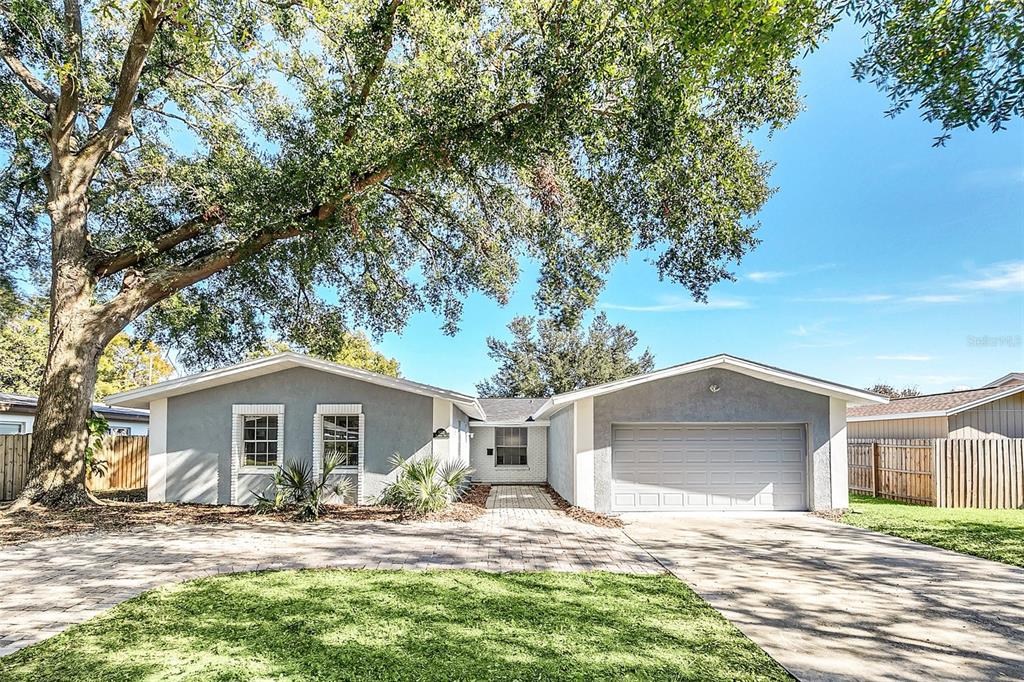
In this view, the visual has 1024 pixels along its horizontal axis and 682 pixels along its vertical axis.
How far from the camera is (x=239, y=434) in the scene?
44.3 feet

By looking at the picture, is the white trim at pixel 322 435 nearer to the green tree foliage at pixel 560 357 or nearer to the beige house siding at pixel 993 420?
the beige house siding at pixel 993 420

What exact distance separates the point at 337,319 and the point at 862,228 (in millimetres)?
21857

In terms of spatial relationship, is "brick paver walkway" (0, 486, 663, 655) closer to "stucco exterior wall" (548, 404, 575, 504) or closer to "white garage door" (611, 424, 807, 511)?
"white garage door" (611, 424, 807, 511)

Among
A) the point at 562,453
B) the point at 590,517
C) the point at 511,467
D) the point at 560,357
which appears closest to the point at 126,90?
the point at 562,453

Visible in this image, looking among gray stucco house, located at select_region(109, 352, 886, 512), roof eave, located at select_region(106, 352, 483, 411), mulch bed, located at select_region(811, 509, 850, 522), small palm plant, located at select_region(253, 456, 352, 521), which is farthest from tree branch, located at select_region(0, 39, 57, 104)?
mulch bed, located at select_region(811, 509, 850, 522)

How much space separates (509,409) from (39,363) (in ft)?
87.9

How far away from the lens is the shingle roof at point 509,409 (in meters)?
20.6

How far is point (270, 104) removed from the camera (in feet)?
45.3

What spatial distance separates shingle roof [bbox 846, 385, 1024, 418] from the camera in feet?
54.3

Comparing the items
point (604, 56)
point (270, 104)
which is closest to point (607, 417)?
point (604, 56)

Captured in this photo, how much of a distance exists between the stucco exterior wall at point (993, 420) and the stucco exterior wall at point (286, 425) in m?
15.1

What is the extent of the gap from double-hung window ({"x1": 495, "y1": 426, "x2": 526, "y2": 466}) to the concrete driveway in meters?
10.6

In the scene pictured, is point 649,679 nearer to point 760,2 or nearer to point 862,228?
point 760,2

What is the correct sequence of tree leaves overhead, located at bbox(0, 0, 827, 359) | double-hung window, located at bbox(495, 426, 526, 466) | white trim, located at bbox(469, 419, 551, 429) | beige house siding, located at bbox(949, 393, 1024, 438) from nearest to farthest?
tree leaves overhead, located at bbox(0, 0, 827, 359) < beige house siding, located at bbox(949, 393, 1024, 438) < white trim, located at bbox(469, 419, 551, 429) < double-hung window, located at bbox(495, 426, 526, 466)
